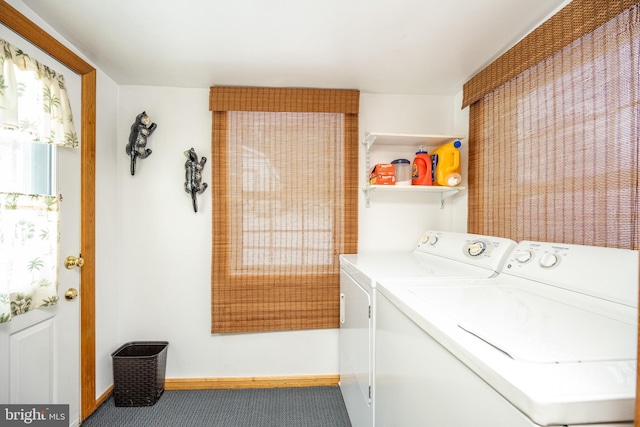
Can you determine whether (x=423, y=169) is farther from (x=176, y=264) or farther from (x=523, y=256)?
(x=176, y=264)

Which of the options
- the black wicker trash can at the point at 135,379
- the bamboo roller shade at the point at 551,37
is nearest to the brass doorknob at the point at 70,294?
the black wicker trash can at the point at 135,379

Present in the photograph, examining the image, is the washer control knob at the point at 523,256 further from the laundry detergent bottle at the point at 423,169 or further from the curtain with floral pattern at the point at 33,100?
the curtain with floral pattern at the point at 33,100

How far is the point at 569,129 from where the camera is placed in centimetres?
127

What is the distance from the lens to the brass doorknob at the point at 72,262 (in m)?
1.62

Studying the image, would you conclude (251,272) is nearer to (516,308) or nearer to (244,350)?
(244,350)

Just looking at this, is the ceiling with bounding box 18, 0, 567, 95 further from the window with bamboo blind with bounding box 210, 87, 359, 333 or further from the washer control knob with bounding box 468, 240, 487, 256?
the washer control knob with bounding box 468, 240, 487, 256

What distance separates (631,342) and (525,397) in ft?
1.39

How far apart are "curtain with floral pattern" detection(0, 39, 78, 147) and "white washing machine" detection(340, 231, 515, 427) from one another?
1791 millimetres

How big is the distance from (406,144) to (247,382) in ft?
7.58

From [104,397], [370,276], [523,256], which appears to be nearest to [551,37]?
[523,256]

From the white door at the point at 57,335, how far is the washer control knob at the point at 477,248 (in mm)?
2356

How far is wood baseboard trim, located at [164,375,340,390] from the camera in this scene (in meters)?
2.11

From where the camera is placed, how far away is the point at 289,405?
193cm

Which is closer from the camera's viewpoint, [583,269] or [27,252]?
[583,269]
